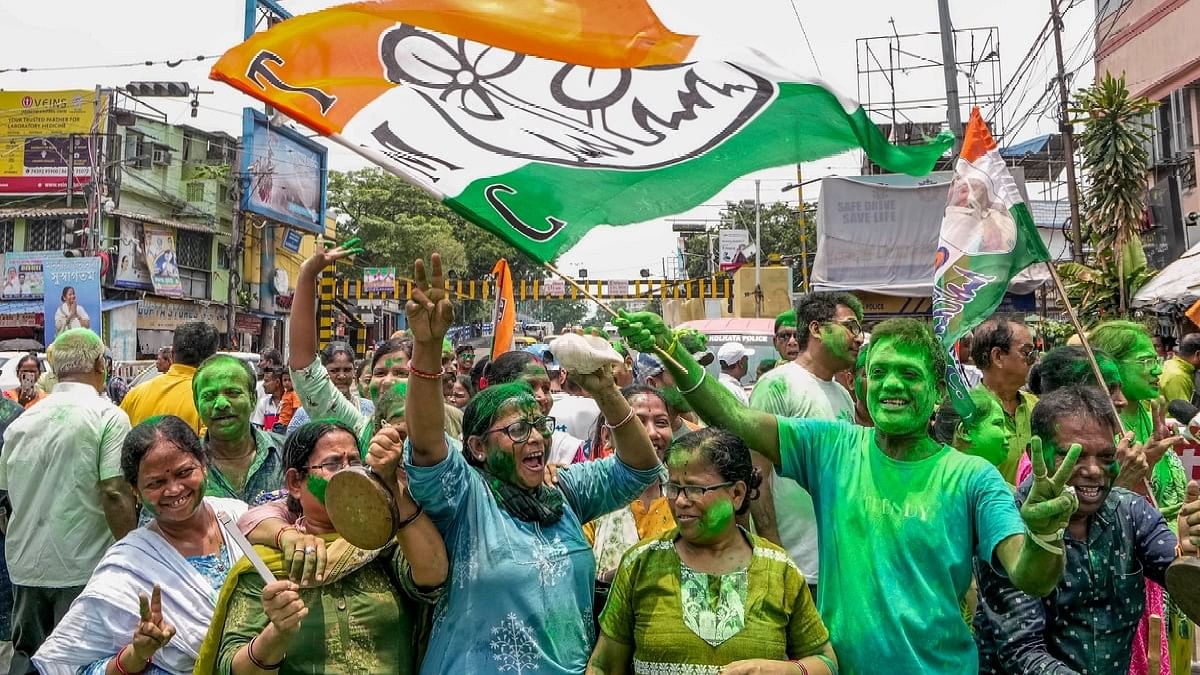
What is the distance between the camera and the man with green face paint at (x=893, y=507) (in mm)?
2680

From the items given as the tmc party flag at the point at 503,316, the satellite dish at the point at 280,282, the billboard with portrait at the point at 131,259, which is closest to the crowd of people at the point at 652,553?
the tmc party flag at the point at 503,316

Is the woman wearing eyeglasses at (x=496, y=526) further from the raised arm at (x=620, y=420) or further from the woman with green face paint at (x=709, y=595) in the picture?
the woman with green face paint at (x=709, y=595)

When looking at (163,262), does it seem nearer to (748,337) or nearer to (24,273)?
(24,273)

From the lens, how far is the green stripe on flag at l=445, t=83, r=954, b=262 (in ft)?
12.2

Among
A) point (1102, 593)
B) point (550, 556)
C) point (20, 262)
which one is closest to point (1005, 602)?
point (1102, 593)

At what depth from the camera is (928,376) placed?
290 cm

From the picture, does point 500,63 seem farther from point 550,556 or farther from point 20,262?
point 20,262

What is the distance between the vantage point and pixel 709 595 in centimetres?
276

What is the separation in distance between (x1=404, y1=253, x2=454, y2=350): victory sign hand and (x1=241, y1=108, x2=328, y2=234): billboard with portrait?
96.7 feet

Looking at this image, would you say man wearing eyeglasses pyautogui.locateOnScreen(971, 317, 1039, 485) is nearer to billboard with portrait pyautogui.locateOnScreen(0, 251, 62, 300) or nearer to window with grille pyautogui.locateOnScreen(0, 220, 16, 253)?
billboard with portrait pyautogui.locateOnScreen(0, 251, 62, 300)

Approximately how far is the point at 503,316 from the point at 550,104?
370 centimetres

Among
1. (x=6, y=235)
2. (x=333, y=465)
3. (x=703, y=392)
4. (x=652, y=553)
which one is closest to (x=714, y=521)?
(x=652, y=553)

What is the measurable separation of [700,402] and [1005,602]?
39.8 inches

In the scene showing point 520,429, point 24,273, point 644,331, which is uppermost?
point 24,273
